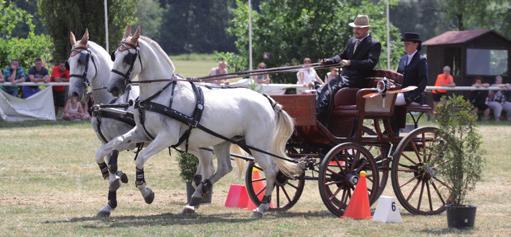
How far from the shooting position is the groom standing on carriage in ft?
39.0

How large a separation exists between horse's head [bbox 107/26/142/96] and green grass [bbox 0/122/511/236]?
1.36 meters

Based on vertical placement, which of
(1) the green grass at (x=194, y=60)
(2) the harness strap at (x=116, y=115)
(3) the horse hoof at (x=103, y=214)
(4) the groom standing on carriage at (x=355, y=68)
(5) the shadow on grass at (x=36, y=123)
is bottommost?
(1) the green grass at (x=194, y=60)

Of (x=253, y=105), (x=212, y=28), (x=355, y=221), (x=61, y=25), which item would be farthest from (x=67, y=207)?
(x=212, y=28)

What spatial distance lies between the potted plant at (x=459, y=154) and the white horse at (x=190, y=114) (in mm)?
1834

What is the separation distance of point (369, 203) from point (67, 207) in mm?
3536

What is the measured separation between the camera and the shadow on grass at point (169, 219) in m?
10.6

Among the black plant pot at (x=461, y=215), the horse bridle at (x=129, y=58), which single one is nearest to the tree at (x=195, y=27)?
the horse bridle at (x=129, y=58)

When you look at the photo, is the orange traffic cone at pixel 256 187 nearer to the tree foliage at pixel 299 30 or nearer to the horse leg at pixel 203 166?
the horse leg at pixel 203 166

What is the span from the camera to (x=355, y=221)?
10938 millimetres

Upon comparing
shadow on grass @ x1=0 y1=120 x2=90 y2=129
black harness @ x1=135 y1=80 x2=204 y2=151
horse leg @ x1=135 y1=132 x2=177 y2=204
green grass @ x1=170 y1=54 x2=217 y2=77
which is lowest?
green grass @ x1=170 y1=54 x2=217 y2=77

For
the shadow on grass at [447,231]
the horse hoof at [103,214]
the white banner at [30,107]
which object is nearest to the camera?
the shadow on grass at [447,231]

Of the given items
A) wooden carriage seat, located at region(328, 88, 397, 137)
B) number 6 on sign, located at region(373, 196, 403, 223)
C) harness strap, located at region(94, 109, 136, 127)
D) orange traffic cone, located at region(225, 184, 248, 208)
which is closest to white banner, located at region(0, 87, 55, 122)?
orange traffic cone, located at region(225, 184, 248, 208)

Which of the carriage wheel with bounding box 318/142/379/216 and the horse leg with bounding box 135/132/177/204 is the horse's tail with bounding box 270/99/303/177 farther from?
the horse leg with bounding box 135/132/177/204

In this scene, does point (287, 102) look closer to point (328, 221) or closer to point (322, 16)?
point (328, 221)
